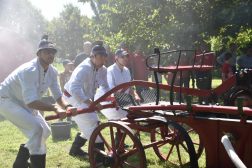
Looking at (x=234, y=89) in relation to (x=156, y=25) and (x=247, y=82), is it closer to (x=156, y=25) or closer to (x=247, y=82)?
(x=247, y=82)

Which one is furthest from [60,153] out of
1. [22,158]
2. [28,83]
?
[28,83]

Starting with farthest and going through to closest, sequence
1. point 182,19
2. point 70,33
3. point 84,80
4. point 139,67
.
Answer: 1. point 70,33
2. point 182,19
3. point 139,67
4. point 84,80

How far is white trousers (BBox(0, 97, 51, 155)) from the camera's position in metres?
3.08

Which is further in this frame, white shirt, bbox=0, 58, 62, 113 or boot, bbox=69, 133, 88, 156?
boot, bbox=69, 133, 88, 156

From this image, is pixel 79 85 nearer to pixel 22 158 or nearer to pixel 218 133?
pixel 22 158

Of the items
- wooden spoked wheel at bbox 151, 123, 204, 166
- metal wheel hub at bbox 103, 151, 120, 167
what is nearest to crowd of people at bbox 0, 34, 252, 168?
metal wheel hub at bbox 103, 151, 120, 167

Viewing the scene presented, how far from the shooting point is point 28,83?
3.08 m

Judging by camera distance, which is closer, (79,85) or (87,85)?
(79,85)

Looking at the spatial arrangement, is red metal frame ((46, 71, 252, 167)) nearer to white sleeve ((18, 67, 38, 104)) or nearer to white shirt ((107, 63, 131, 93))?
white sleeve ((18, 67, 38, 104))

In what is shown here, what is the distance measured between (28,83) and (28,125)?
0.55 metres

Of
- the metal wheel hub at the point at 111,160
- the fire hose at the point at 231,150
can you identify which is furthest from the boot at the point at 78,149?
the fire hose at the point at 231,150

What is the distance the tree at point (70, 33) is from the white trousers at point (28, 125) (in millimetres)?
39432

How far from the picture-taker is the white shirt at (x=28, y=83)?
10.0 ft

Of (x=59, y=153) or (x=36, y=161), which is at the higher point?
(x=36, y=161)
